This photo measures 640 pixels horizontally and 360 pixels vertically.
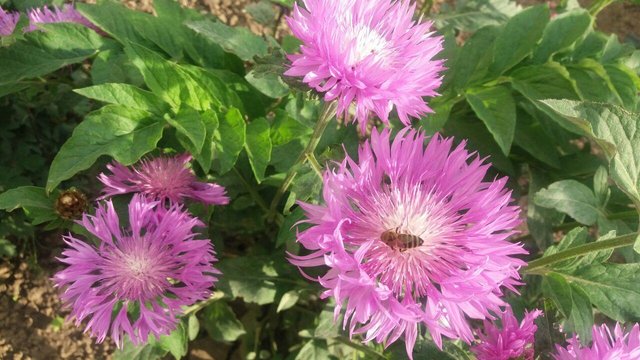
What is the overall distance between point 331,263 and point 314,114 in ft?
2.05

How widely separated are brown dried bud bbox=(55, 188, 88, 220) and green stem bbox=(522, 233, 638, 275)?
0.91 m

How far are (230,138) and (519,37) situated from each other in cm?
82

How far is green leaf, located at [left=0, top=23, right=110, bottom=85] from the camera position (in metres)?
1.38

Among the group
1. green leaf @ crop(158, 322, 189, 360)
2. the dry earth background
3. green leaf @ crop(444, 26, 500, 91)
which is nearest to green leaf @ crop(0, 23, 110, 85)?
green leaf @ crop(158, 322, 189, 360)

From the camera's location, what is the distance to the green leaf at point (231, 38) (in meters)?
1.38

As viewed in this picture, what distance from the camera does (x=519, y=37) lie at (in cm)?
161

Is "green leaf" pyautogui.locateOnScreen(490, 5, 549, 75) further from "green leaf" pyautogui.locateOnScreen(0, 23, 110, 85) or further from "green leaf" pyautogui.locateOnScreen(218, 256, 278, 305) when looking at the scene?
"green leaf" pyautogui.locateOnScreen(0, 23, 110, 85)

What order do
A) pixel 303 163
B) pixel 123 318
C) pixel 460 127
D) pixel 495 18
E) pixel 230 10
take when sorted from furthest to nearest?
1. pixel 230 10
2. pixel 495 18
3. pixel 460 127
4. pixel 303 163
5. pixel 123 318

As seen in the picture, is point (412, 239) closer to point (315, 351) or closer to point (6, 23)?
point (315, 351)

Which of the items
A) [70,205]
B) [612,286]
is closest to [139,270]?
[70,205]

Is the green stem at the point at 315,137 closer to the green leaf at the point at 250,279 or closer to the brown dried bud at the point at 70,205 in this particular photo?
the green leaf at the point at 250,279

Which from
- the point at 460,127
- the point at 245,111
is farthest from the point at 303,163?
the point at 460,127

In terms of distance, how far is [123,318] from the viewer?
1229mm

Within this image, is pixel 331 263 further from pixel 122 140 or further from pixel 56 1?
pixel 56 1
